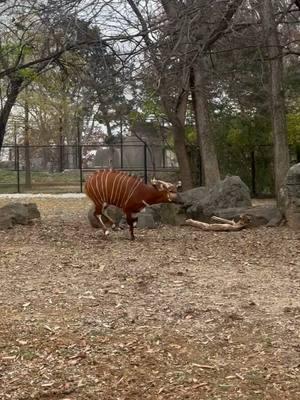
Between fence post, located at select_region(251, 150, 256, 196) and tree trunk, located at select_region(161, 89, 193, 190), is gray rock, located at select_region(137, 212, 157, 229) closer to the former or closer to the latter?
A: tree trunk, located at select_region(161, 89, 193, 190)

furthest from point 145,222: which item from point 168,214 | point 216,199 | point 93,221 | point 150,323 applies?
point 150,323

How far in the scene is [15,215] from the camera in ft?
36.7

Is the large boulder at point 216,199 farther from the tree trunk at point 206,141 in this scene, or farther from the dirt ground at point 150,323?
the dirt ground at point 150,323

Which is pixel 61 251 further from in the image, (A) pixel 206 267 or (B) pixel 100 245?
(A) pixel 206 267

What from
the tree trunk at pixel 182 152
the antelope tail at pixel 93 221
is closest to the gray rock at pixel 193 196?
the antelope tail at pixel 93 221

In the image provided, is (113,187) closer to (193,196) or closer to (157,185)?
(157,185)

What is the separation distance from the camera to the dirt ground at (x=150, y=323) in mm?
3773

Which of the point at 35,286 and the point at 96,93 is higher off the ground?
the point at 96,93

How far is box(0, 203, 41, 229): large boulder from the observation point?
10773 millimetres

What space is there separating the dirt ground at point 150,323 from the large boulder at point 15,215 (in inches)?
91.7

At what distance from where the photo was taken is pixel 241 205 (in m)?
11.4

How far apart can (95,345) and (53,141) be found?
35.2 meters

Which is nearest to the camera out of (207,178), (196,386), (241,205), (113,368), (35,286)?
(196,386)

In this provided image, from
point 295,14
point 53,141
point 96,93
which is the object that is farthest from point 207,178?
point 53,141
